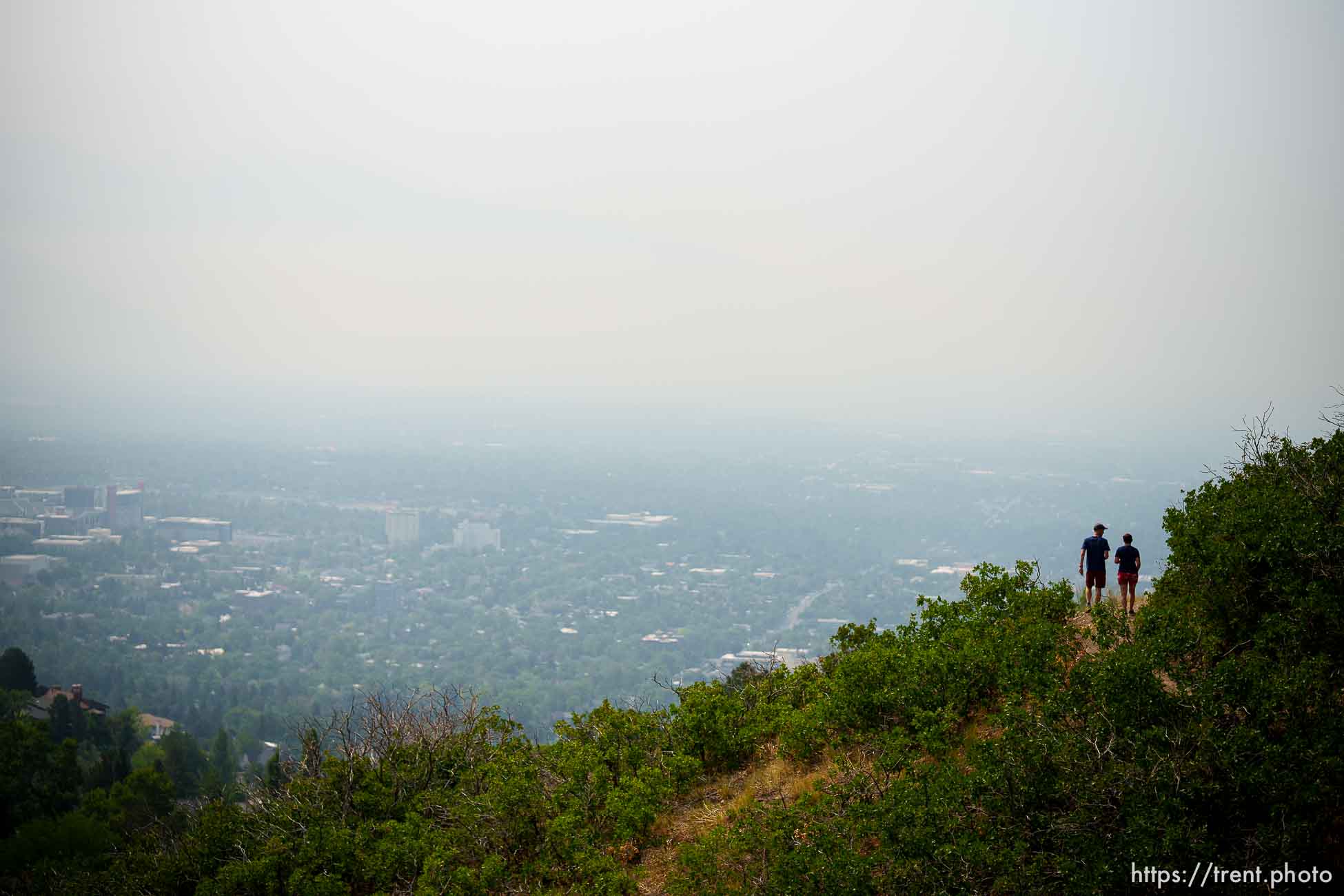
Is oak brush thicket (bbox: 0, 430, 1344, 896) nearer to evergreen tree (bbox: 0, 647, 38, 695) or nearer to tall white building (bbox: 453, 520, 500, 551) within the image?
evergreen tree (bbox: 0, 647, 38, 695)

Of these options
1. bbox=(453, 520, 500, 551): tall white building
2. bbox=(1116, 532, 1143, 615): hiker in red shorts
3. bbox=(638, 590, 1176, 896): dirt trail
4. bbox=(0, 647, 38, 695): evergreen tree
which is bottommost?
bbox=(453, 520, 500, 551): tall white building

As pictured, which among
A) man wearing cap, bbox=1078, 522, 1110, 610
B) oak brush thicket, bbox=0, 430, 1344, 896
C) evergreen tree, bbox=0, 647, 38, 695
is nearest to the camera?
oak brush thicket, bbox=0, 430, 1344, 896

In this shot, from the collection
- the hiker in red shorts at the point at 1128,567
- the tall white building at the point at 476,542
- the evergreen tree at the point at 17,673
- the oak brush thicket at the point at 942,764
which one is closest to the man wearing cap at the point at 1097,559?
the hiker in red shorts at the point at 1128,567

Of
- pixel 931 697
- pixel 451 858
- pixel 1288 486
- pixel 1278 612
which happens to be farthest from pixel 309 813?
pixel 1288 486

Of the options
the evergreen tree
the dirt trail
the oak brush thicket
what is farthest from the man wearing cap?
the evergreen tree

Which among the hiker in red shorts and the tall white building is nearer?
the hiker in red shorts

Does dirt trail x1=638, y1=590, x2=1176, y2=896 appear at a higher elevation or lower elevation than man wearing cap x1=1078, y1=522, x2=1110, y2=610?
lower

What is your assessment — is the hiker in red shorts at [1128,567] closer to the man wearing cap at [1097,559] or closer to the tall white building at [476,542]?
the man wearing cap at [1097,559]

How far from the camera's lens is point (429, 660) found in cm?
12588

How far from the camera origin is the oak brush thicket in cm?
786

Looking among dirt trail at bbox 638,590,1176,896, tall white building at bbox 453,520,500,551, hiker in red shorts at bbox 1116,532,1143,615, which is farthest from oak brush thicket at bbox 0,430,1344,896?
tall white building at bbox 453,520,500,551

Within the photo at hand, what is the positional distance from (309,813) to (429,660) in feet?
387

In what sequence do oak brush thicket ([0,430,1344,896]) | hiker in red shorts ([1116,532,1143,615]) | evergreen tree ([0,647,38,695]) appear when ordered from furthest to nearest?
1. evergreen tree ([0,647,38,695])
2. hiker in red shorts ([1116,532,1143,615])
3. oak brush thicket ([0,430,1344,896])

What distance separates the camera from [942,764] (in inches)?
384
